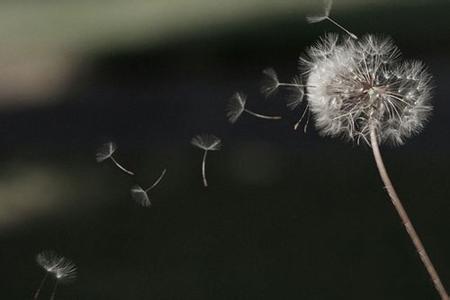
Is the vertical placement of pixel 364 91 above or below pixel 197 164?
above

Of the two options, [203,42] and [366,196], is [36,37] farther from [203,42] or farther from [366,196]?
[366,196]

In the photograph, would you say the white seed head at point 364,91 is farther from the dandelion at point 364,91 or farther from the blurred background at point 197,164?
the blurred background at point 197,164

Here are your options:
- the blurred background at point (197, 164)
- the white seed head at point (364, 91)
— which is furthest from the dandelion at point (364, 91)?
the blurred background at point (197, 164)

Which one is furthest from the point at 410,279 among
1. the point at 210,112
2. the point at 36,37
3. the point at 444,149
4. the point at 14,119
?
the point at 36,37

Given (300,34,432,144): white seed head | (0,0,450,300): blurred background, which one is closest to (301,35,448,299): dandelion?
(300,34,432,144): white seed head

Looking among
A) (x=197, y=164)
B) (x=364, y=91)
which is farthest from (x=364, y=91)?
(x=197, y=164)

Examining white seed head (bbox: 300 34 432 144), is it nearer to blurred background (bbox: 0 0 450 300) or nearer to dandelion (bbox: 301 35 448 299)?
dandelion (bbox: 301 35 448 299)

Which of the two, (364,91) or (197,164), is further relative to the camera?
(197,164)

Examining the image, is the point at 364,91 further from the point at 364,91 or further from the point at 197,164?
the point at 197,164

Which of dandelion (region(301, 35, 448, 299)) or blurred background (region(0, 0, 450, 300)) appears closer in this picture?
dandelion (region(301, 35, 448, 299))
